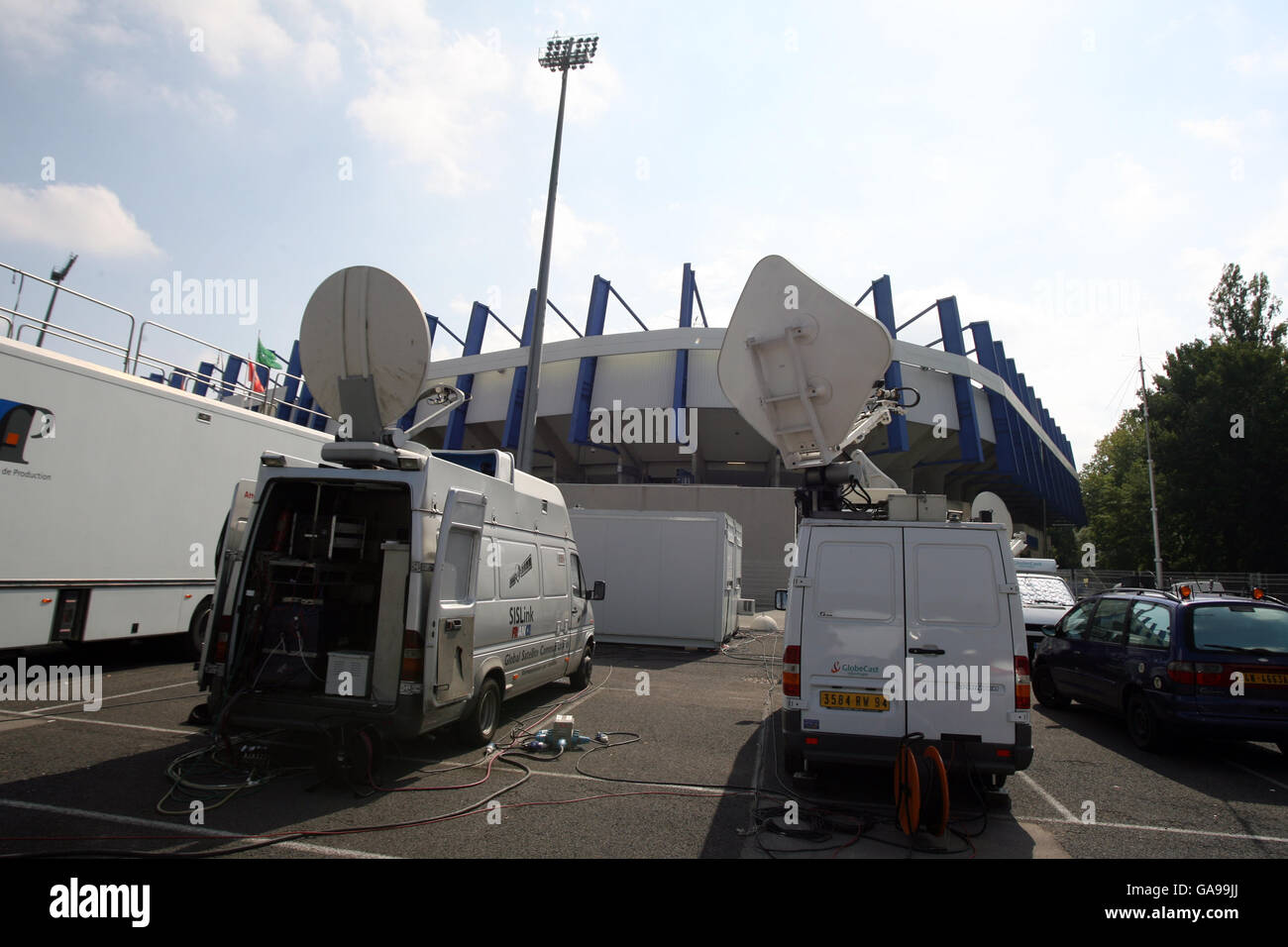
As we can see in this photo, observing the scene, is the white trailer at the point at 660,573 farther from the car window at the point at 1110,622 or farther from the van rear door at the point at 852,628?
the van rear door at the point at 852,628

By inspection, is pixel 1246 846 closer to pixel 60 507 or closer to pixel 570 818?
pixel 570 818

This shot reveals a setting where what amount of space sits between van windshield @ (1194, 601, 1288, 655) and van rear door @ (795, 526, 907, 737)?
3.96m

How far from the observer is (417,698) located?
5305 mm

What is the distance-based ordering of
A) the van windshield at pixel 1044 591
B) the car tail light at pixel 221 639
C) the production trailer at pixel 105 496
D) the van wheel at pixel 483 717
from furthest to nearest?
the van windshield at pixel 1044 591 → the production trailer at pixel 105 496 → the van wheel at pixel 483 717 → the car tail light at pixel 221 639

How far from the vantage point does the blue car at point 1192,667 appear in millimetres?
6566

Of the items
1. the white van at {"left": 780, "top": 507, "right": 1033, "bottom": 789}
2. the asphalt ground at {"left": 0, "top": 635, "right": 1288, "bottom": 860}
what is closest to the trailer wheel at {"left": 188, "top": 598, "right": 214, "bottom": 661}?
the asphalt ground at {"left": 0, "top": 635, "right": 1288, "bottom": 860}

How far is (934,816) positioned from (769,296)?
4792 millimetres

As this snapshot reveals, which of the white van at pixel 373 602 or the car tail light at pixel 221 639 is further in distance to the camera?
the car tail light at pixel 221 639

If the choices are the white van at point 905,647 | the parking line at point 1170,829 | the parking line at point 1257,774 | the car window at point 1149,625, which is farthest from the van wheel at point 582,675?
the parking line at point 1257,774

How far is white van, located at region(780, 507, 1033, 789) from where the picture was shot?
5.01 meters

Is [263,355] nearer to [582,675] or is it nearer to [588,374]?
[588,374]

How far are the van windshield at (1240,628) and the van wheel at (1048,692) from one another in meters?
2.73

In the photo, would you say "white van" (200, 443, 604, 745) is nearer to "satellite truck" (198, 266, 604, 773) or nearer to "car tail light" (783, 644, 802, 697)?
"satellite truck" (198, 266, 604, 773)
